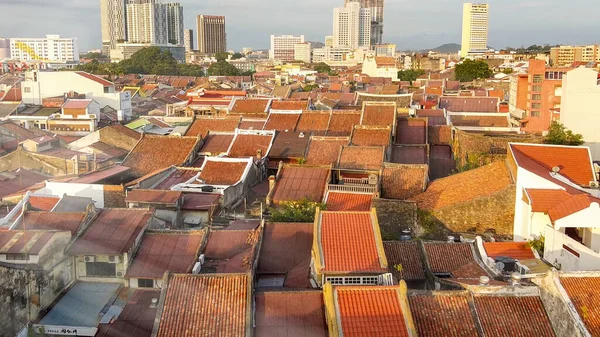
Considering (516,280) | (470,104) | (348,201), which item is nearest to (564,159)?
(348,201)

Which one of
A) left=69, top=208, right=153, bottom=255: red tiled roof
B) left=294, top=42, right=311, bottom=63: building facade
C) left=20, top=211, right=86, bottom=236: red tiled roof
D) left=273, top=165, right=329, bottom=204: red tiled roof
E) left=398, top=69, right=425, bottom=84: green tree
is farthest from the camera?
left=294, top=42, right=311, bottom=63: building facade

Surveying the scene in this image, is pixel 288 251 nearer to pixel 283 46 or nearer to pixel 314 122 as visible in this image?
pixel 314 122

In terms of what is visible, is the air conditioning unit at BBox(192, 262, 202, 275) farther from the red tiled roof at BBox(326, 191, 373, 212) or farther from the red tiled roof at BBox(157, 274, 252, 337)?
the red tiled roof at BBox(326, 191, 373, 212)

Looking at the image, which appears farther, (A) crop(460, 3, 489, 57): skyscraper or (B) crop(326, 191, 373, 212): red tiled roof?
(A) crop(460, 3, 489, 57): skyscraper

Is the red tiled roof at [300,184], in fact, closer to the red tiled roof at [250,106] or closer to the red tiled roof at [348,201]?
the red tiled roof at [348,201]

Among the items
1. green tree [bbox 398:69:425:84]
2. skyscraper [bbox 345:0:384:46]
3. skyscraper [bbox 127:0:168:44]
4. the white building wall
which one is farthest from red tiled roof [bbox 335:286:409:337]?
skyscraper [bbox 345:0:384:46]

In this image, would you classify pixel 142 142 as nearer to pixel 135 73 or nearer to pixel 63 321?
pixel 63 321
